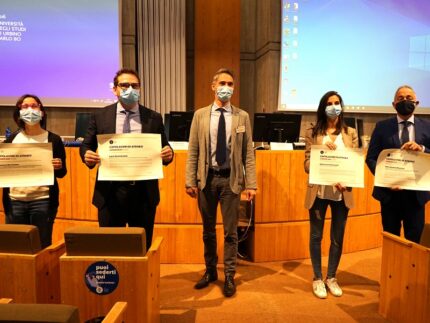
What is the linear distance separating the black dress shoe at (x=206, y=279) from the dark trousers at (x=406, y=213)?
4.50ft

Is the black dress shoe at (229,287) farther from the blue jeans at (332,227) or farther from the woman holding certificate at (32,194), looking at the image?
the woman holding certificate at (32,194)

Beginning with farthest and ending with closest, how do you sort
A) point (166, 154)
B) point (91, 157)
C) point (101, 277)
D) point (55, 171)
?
point (55, 171), point (166, 154), point (91, 157), point (101, 277)

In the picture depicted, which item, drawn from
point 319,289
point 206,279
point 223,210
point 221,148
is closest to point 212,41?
point 221,148

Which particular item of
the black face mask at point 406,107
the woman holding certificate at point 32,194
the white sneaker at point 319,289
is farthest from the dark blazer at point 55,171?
the black face mask at point 406,107

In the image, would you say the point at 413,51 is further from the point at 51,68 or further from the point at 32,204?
the point at 32,204

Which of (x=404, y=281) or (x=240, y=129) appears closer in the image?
(x=404, y=281)

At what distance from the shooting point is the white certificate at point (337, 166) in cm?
254

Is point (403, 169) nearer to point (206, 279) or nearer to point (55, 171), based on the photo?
point (206, 279)

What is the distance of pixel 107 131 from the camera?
2.17 m

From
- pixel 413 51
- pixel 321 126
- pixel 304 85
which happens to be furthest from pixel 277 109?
pixel 321 126

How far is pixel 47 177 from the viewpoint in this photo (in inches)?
87.0

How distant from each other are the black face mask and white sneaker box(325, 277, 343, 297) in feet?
4.42

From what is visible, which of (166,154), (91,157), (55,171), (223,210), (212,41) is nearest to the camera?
(91,157)

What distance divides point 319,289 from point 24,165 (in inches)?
87.2
